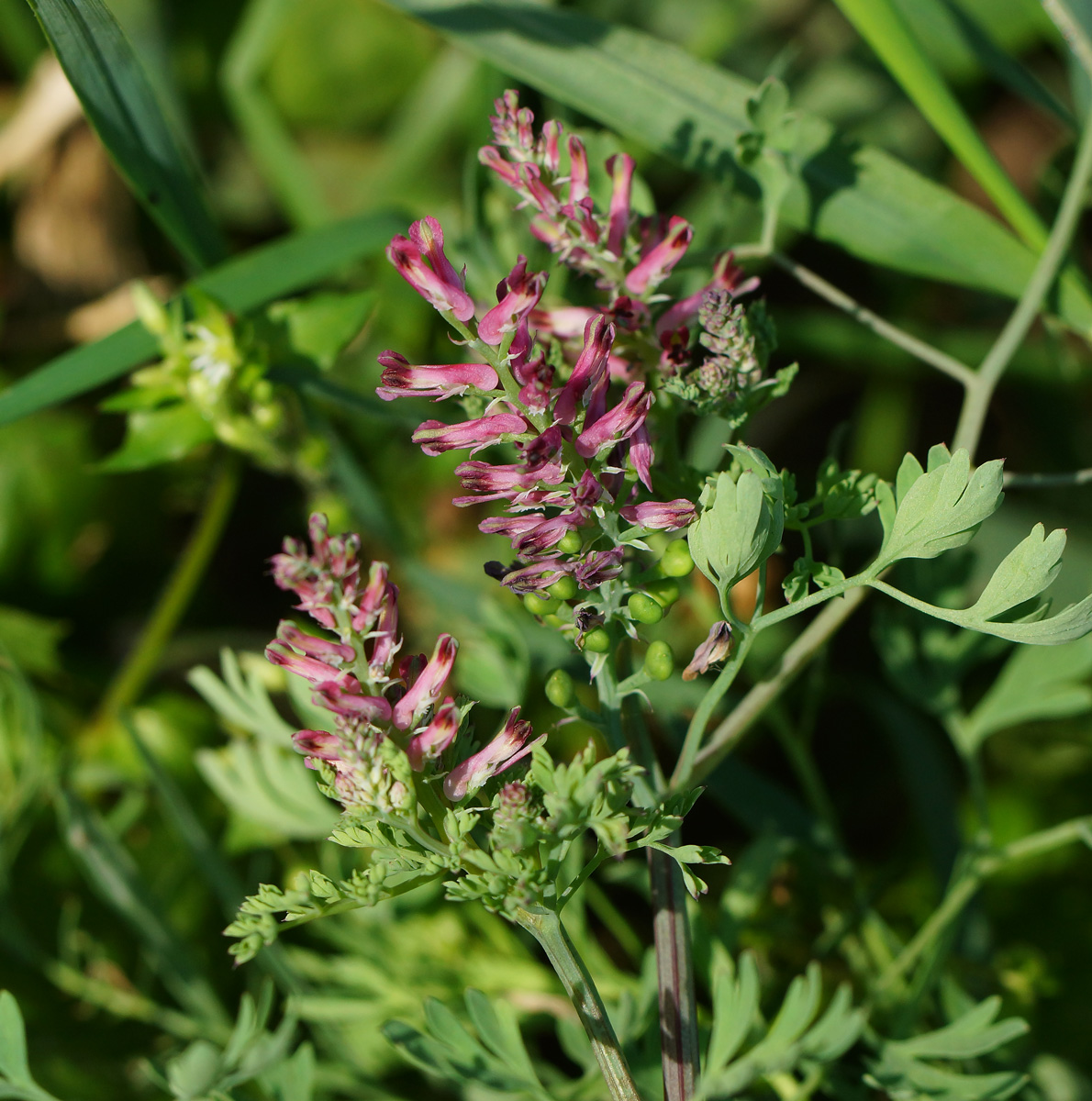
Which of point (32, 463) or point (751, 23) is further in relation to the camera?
point (751, 23)

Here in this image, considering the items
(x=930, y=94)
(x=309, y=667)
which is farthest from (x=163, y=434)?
(x=930, y=94)

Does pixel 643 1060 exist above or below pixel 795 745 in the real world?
below

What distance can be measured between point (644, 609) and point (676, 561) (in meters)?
0.03

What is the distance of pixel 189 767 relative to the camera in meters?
1.18

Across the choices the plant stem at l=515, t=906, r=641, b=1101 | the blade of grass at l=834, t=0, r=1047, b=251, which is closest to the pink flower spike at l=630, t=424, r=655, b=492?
the plant stem at l=515, t=906, r=641, b=1101

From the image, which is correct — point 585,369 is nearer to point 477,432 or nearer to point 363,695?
point 477,432

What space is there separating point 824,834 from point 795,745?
0.10 metres

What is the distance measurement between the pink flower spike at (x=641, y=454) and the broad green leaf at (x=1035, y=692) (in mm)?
489

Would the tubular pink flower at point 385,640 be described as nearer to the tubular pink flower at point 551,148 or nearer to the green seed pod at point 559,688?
the green seed pod at point 559,688

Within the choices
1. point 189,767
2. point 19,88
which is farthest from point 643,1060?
point 19,88

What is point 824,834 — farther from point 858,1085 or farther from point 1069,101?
point 1069,101

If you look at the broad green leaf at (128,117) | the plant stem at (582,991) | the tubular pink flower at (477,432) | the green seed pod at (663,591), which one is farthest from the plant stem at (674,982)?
the broad green leaf at (128,117)

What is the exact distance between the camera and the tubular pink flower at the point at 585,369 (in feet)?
1.58

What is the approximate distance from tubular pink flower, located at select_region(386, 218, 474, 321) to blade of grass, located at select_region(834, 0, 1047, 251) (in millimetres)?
515
